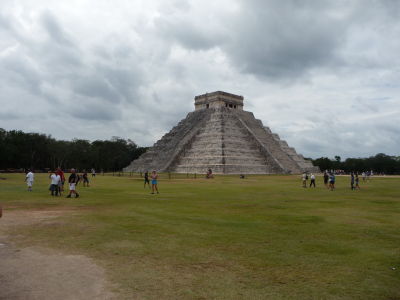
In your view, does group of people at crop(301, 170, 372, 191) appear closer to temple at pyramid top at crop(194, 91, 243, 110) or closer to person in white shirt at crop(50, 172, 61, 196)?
person in white shirt at crop(50, 172, 61, 196)

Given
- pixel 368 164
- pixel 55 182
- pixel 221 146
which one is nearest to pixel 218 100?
pixel 221 146

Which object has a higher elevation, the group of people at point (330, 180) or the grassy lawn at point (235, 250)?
the group of people at point (330, 180)

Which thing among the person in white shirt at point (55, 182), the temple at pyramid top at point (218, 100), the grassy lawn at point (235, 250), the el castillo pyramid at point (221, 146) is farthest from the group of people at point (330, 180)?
the temple at pyramid top at point (218, 100)

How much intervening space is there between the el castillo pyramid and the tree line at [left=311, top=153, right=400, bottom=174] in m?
34.8

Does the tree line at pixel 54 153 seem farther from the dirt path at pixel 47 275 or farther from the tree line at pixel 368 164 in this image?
the dirt path at pixel 47 275

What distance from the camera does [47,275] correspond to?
4996 millimetres

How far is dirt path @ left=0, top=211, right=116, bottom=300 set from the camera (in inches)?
171

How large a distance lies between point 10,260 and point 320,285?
4.74 metres

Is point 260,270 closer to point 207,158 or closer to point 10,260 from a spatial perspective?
point 10,260

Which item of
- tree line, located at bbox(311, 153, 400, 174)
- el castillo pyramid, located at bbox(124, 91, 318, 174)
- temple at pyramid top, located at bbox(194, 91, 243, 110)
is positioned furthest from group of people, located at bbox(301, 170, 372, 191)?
tree line, located at bbox(311, 153, 400, 174)

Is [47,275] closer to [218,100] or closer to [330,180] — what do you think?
[330,180]

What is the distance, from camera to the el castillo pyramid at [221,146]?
45812mm

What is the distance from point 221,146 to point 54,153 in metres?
37.7

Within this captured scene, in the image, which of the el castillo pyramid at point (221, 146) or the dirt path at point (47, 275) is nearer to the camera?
the dirt path at point (47, 275)
